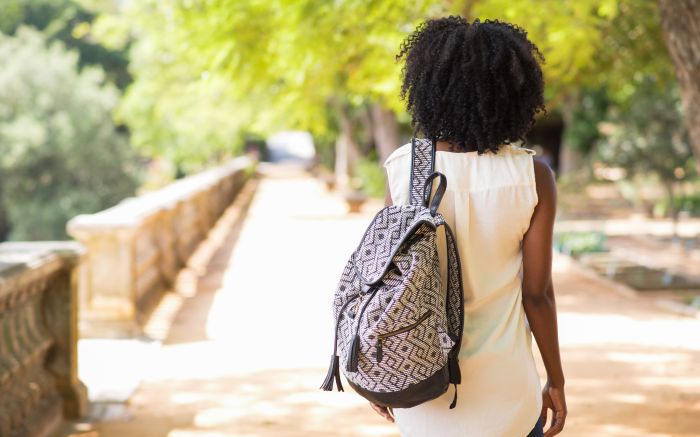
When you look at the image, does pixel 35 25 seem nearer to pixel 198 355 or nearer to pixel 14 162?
pixel 14 162

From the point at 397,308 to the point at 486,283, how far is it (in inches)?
13.8

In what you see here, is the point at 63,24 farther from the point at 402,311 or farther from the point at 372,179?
the point at 402,311

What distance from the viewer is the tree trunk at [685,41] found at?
5.95 meters

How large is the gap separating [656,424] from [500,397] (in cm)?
389

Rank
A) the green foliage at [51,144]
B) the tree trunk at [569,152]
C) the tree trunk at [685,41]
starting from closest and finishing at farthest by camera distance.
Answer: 1. the tree trunk at [685,41]
2. the tree trunk at [569,152]
3. the green foliage at [51,144]

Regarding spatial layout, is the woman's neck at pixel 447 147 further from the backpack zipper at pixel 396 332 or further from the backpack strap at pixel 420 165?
the backpack zipper at pixel 396 332

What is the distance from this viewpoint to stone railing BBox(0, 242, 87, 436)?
4.98 metres

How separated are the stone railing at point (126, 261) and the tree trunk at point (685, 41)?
5.06 meters

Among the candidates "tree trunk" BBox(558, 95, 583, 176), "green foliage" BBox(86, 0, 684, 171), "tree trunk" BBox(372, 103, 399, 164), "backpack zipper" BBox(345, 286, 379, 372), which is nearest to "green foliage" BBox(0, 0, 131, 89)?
"tree trunk" BBox(372, 103, 399, 164)

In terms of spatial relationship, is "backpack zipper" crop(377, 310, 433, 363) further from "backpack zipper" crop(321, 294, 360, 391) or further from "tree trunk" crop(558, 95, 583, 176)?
"tree trunk" crop(558, 95, 583, 176)

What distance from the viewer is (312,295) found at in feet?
40.9

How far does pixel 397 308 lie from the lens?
2.28m

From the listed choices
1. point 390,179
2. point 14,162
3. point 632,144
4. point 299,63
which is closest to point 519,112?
point 390,179

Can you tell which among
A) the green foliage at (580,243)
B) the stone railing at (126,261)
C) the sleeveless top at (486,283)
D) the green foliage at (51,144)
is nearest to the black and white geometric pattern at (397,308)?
the sleeveless top at (486,283)
